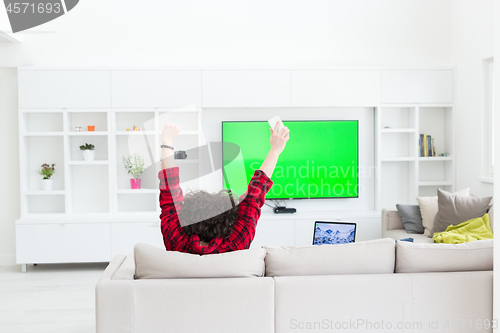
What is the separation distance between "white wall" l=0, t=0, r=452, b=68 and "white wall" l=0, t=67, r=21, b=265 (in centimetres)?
26

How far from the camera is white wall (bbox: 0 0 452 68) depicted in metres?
4.61

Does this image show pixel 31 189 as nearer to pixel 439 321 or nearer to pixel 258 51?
pixel 258 51

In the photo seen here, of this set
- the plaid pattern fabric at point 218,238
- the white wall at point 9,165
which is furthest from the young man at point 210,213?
the white wall at point 9,165

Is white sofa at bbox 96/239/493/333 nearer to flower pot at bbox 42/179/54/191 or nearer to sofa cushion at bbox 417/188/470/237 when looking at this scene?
sofa cushion at bbox 417/188/470/237

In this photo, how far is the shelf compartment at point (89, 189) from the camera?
15.4 ft

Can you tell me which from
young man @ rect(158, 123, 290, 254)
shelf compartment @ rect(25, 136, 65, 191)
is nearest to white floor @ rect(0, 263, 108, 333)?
shelf compartment @ rect(25, 136, 65, 191)

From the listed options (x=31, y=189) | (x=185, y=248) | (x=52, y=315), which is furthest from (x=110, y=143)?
(x=185, y=248)

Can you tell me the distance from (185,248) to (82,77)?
3.11 metres

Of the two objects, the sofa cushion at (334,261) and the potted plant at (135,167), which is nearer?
the sofa cushion at (334,261)

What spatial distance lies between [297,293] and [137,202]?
3.29 meters

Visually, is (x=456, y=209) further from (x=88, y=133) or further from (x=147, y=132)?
(x=88, y=133)

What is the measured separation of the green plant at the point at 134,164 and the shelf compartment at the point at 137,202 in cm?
27

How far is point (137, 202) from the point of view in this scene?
474cm

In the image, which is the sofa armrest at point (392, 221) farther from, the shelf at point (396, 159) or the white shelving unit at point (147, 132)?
the shelf at point (396, 159)
